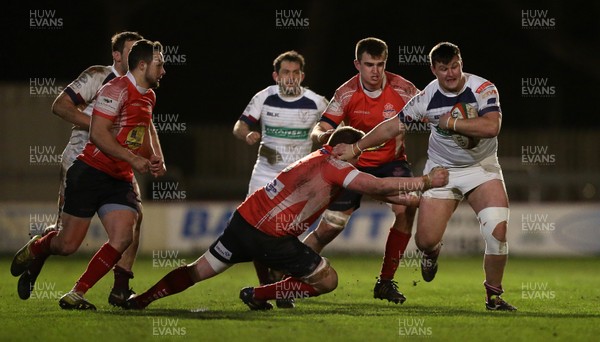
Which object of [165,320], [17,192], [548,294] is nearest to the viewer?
[165,320]

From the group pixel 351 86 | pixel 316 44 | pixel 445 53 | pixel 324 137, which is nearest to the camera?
pixel 445 53

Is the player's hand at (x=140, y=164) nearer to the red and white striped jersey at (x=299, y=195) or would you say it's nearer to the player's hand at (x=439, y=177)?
the red and white striped jersey at (x=299, y=195)

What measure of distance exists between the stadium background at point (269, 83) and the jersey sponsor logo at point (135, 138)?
26.2ft

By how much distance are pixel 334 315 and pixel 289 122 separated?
2.59 metres

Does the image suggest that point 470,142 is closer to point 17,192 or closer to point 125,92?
point 125,92

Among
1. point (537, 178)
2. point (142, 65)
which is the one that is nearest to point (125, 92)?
point (142, 65)


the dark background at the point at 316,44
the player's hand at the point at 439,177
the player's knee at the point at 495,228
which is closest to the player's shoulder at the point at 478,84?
the player's knee at the point at 495,228

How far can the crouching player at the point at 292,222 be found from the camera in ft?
28.9

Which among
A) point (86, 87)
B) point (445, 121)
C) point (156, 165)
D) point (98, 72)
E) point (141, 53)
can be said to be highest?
point (141, 53)

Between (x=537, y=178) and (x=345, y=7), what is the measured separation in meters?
6.94

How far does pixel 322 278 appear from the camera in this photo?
9.11 meters

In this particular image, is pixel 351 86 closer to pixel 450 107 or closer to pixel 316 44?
pixel 450 107

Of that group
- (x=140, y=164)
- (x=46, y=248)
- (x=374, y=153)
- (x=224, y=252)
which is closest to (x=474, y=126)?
(x=374, y=153)

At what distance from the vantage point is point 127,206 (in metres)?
9.69
